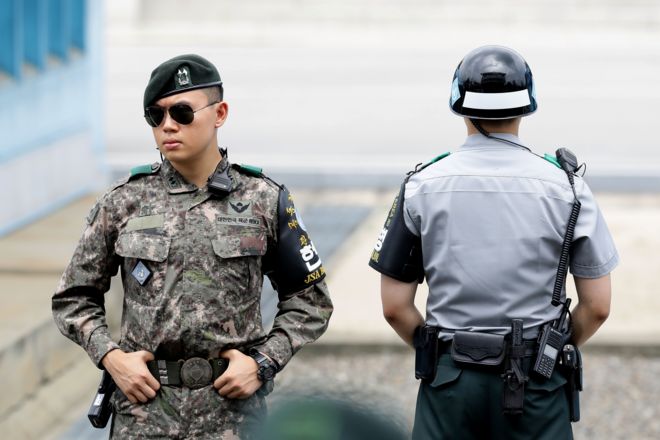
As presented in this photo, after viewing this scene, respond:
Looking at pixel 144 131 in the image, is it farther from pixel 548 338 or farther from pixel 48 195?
pixel 548 338

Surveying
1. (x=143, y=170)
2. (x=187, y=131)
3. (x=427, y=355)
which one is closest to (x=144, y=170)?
(x=143, y=170)

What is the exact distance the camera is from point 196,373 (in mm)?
3498

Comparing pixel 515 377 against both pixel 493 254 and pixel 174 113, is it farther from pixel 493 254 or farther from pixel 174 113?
pixel 174 113

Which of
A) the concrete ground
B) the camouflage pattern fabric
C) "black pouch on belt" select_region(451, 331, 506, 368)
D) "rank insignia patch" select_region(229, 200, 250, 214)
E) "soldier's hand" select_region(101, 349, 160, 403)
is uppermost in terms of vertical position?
"rank insignia patch" select_region(229, 200, 250, 214)

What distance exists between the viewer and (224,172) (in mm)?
3611

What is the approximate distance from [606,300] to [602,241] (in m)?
0.18

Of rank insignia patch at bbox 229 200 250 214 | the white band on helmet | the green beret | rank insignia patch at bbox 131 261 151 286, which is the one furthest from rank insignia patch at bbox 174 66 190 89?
the white band on helmet

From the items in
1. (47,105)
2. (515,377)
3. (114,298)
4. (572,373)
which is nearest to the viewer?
(515,377)

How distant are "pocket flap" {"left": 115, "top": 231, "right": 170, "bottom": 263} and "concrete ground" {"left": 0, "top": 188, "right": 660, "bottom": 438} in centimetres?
261

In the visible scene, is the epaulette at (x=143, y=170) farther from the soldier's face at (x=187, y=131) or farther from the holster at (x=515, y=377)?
the holster at (x=515, y=377)

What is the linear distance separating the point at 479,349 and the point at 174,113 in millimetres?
1018

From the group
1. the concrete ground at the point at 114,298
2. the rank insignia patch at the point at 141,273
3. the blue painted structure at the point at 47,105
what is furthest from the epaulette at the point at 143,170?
the blue painted structure at the point at 47,105

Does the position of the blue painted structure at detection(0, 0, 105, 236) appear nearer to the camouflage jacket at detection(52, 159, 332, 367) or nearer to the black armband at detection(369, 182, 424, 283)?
the camouflage jacket at detection(52, 159, 332, 367)

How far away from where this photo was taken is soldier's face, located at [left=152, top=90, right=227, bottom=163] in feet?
11.5
